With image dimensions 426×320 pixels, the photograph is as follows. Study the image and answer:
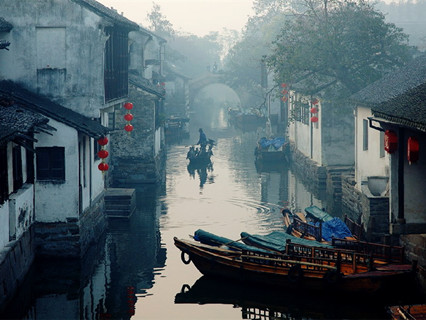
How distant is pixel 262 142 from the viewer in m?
46.3

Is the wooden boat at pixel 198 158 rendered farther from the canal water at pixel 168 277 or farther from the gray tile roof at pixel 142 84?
the canal water at pixel 168 277

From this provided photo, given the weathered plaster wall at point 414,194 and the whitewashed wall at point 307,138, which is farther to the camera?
the whitewashed wall at point 307,138

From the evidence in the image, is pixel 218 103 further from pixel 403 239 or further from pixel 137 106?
pixel 403 239

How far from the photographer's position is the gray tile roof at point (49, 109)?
69.5ft

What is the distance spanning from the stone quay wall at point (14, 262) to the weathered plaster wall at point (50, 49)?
4.51m

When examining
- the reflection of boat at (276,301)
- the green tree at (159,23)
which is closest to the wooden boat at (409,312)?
the reflection of boat at (276,301)

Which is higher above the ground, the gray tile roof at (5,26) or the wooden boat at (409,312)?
the gray tile roof at (5,26)

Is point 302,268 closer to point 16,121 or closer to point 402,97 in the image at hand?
point 402,97

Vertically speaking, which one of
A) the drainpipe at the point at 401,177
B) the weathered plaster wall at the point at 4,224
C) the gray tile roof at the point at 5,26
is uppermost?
the gray tile roof at the point at 5,26

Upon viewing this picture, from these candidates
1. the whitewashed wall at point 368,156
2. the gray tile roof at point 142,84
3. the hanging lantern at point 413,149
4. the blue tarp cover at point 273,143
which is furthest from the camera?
the blue tarp cover at point 273,143

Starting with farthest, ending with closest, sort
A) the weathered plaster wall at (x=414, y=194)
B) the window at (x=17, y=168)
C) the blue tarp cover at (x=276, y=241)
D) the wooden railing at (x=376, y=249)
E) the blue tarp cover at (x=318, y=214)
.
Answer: the blue tarp cover at (x=318, y=214)
the blue tarp cover at (x=276, y=241)
the window at (x=17, y=168)
the wooden railing at (x=376, y=249)
the weathered plaster wall at (x=414, y=194)

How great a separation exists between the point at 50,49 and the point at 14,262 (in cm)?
721

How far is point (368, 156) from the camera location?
28781mm

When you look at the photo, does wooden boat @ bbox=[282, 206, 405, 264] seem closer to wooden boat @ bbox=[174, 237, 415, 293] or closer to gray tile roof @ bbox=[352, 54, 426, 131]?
wooden boat @ bbox=[174, 237, 415, 293]
